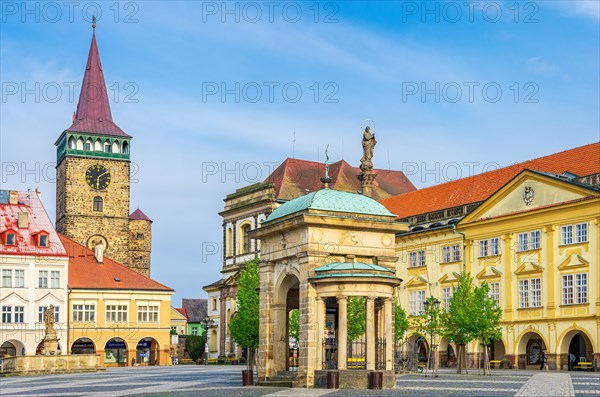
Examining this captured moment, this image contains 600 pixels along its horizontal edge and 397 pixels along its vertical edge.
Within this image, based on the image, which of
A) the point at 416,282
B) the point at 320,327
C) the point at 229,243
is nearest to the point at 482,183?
the point at 416,282

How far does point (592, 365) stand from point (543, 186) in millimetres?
10538

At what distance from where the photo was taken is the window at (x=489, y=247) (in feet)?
203

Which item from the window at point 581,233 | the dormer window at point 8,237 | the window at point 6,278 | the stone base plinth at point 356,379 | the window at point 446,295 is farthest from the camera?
the dormer window at point 8,237

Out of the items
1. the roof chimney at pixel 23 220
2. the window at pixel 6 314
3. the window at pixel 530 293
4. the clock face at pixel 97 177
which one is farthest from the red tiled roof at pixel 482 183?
the clock face at pixel 97 177

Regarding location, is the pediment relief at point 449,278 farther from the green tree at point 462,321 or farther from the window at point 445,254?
the green tree at point 462,321

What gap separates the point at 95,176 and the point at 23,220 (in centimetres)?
2317

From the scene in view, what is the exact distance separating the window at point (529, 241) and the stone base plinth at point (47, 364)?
1011 inches

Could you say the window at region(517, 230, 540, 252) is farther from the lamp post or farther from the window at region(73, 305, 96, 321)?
the window at region(73, 305, 96, 321)

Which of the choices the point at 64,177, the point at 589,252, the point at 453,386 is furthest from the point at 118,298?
the point at 453,386

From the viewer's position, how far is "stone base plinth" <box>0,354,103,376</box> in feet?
175

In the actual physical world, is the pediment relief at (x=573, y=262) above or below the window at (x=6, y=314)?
above

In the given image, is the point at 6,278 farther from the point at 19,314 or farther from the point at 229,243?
the point at 229,243

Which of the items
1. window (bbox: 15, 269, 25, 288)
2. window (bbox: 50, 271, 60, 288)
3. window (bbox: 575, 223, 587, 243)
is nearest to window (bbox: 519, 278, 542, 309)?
window (bbox: 575, 223, 587, 243)

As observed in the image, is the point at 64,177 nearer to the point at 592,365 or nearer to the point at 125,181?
the point at 125,181
